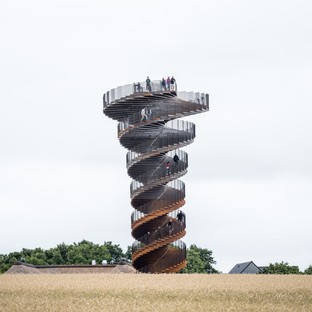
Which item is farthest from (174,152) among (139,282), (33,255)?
(33,255)

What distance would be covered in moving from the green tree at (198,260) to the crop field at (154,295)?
172 feet

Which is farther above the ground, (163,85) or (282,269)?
(163,85)

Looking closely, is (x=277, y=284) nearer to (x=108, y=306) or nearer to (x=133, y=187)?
(x=108, y=306)

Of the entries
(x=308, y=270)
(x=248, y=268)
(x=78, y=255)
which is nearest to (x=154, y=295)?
(x=78, y=255)

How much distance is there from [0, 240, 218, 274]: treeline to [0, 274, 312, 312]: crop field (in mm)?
49541

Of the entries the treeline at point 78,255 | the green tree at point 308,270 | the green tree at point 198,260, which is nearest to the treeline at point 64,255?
the treeline at point 78,255

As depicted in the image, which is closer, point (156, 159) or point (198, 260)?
point (156, 159)

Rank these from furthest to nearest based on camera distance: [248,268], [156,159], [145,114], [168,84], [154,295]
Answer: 1. [248,268]
2. [156,159]
3. [145,114]
4. [168,84]
5. [154,295]

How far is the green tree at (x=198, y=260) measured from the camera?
3728 inches

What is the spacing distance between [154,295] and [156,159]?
75.6ft

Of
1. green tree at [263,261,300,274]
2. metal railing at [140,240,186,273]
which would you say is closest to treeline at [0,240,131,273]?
green tree at [263,261,300,274]

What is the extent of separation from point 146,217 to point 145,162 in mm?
3687

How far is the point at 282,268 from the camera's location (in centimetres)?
9181

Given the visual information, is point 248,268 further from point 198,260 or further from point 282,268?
point 282,268
